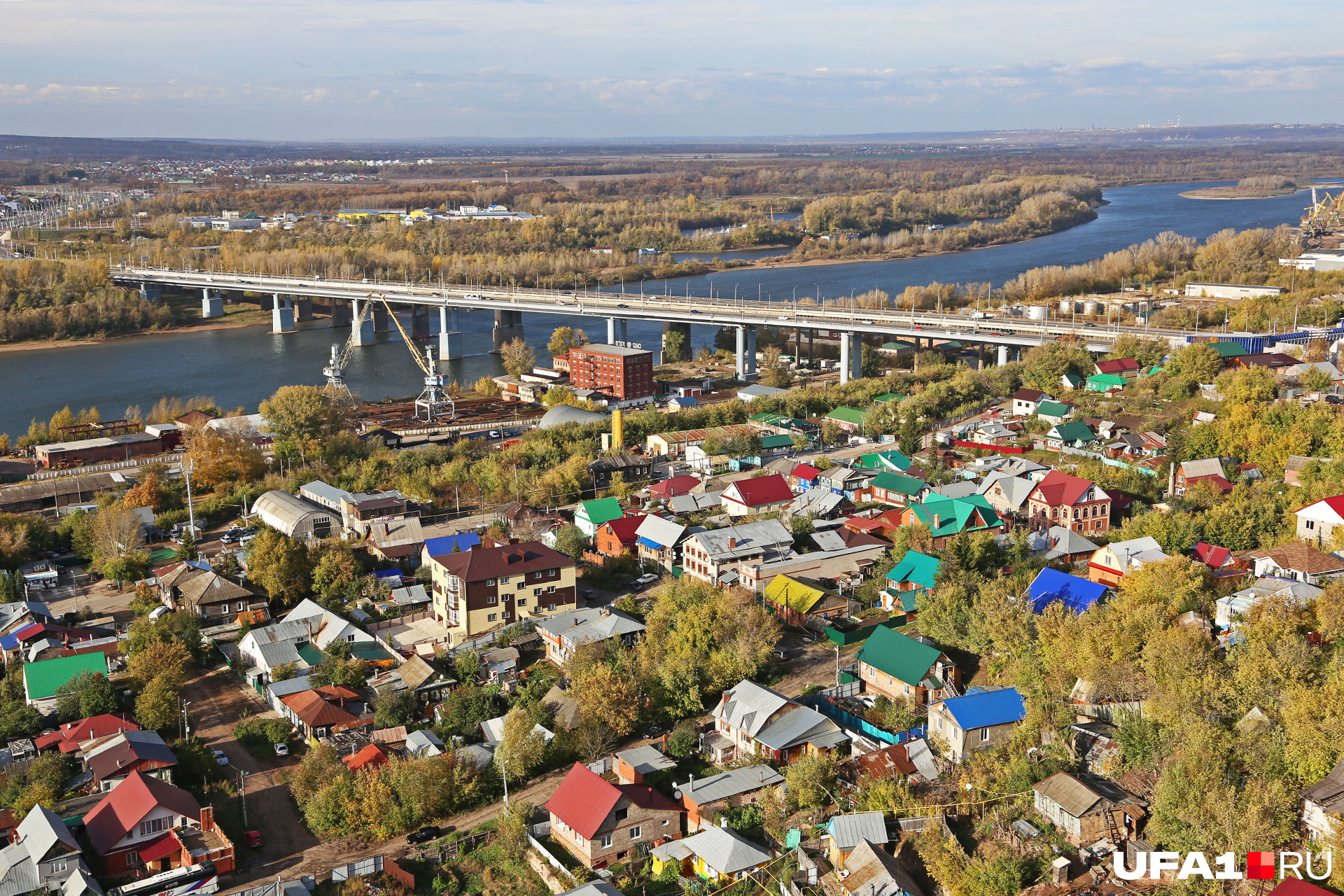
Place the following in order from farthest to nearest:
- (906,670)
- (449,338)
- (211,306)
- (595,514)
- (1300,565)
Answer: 1. (211,306)
2. (449,338)
3. (595,514)
4. (1300,565)
5. (906,670)

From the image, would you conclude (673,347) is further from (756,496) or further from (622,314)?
(756,496)

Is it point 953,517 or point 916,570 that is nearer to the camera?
point 916,570

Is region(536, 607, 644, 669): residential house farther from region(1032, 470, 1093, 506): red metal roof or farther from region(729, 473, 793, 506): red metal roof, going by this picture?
region(1032, 470, 1093, 506): red metal roof

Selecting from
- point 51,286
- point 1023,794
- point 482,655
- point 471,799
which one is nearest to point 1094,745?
point 1023,794

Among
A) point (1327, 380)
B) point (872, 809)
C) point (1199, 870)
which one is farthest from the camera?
point (1327, 380)

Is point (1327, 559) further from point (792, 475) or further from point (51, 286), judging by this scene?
point (51, 286)

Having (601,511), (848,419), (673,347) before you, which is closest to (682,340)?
(673,347)

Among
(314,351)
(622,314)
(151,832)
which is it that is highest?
(622,314)
